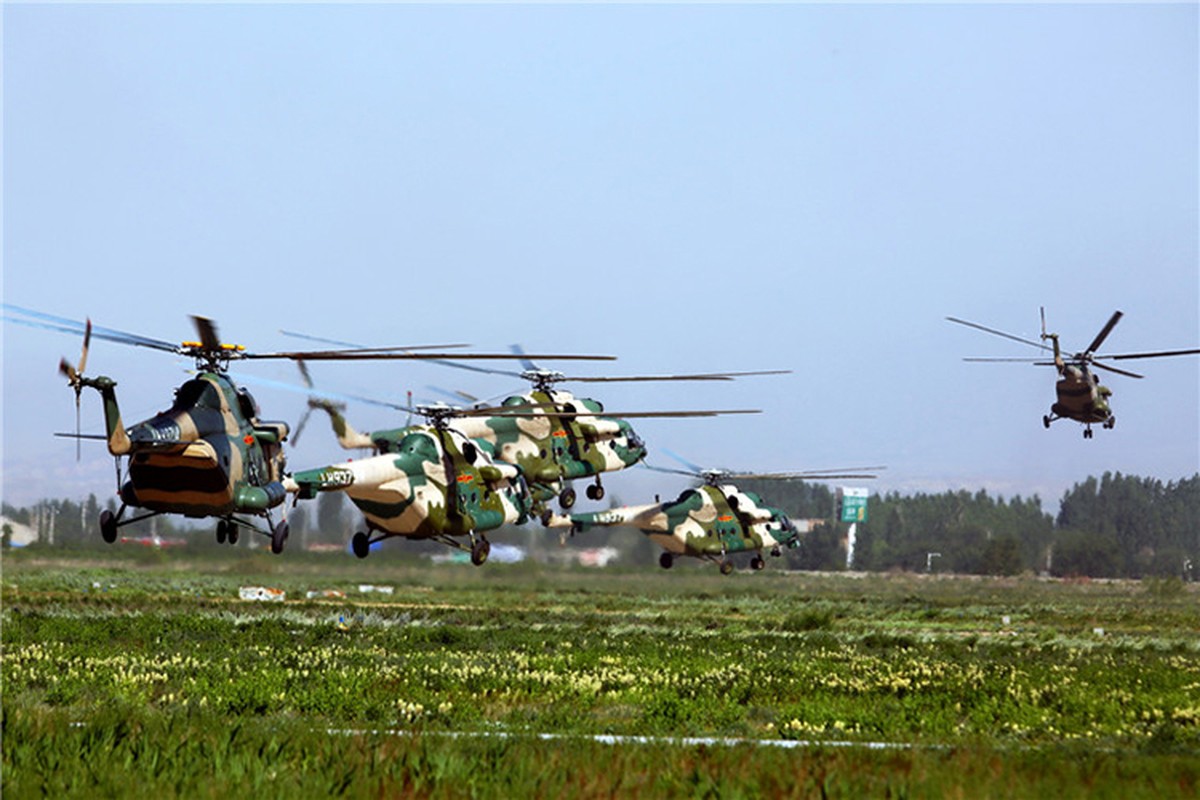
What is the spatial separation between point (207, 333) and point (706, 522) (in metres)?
35.5

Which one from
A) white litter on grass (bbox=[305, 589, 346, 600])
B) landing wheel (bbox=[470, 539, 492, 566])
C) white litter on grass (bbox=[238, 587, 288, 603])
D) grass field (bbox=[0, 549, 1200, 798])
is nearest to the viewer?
grass field (bbox=[0, 549, 1200, 798])

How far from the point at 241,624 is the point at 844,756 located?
92.8 feet

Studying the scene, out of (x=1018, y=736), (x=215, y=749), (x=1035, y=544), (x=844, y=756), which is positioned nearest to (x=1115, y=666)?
(x=1018, y=736)

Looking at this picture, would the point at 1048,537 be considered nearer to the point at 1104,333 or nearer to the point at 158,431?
the point at 1104,333

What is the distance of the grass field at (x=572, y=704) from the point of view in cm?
1355

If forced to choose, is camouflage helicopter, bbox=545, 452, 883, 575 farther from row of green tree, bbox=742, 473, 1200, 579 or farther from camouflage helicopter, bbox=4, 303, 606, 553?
row of green tree, bbox=742, 473, 1200, 579

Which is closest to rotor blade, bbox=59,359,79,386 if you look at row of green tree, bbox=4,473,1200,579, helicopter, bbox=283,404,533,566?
helicopter, bbox=283,404,533,566

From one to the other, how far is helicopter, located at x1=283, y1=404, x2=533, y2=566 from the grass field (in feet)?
9.73

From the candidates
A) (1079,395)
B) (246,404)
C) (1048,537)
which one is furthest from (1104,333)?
(1048,537)

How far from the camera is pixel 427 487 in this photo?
46.4 m

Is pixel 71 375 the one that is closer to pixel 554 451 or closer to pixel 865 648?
pixel 865 648

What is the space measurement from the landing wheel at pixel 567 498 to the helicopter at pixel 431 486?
831cm

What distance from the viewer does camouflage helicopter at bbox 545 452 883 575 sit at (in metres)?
66.4

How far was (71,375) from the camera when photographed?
1227 inches
